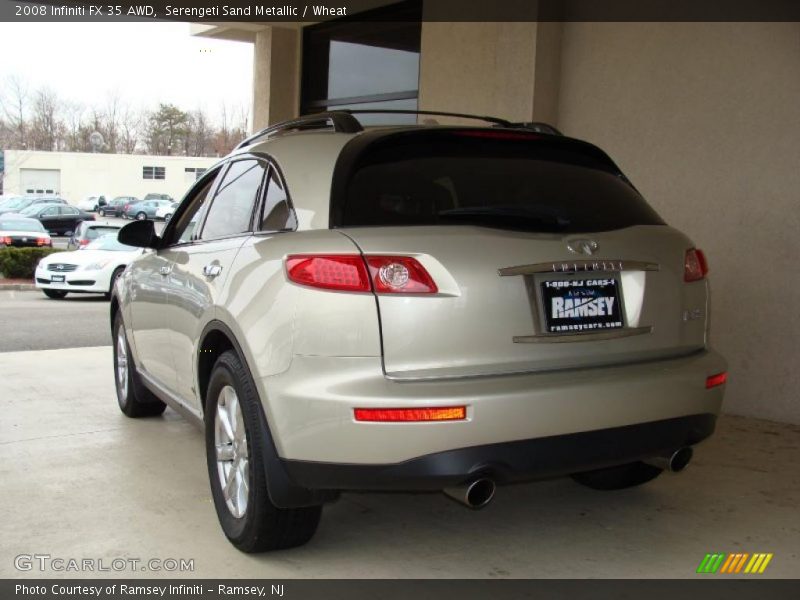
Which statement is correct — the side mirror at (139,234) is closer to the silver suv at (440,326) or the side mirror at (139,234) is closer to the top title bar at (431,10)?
the silver suv at (440,326)

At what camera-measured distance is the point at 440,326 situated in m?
2.98

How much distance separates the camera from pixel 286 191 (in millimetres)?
3527

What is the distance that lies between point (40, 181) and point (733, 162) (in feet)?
218

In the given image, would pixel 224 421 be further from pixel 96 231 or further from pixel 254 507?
pixel 96 231

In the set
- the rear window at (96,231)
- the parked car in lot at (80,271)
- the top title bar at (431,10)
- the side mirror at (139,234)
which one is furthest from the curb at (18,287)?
the side mirror at (139,234)

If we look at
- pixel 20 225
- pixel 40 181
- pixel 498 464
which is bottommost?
pixel 40 181

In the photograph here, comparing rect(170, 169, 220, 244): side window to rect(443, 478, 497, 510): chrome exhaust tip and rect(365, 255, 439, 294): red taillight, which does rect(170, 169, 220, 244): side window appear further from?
rect(443, 478, 497, 510): chrome exhaust tip

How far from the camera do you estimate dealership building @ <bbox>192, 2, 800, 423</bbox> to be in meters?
6.08

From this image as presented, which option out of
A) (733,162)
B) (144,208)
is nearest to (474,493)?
(733,162)

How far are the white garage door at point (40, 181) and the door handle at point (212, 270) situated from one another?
6604cm

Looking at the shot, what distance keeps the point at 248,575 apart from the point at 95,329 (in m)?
10.0

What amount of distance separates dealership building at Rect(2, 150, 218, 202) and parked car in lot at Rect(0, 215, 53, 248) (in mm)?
36209

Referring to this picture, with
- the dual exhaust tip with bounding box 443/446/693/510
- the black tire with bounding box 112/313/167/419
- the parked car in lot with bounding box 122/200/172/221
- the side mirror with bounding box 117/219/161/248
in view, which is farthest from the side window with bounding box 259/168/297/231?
the parked car in lot with bounding box 122/200/172/221

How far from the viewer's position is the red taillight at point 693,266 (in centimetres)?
351
